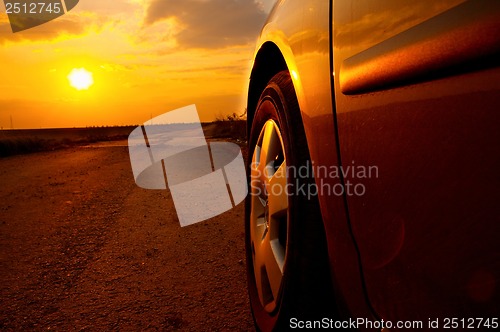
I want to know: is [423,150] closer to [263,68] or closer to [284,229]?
[284,229]

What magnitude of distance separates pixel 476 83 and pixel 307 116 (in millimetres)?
687

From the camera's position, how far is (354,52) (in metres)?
0.99

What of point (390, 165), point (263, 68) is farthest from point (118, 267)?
point (390, 165)

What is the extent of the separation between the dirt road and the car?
76 centimetres

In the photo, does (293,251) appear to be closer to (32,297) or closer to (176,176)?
(32,297)

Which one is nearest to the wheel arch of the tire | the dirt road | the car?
the tire

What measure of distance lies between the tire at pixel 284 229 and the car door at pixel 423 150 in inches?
12.8

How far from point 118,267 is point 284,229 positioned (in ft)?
4.89

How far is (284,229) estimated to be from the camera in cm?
168

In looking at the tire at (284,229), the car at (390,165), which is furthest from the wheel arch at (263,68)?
the car at (390,165)

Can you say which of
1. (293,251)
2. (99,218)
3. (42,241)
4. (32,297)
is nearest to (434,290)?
(293,251)

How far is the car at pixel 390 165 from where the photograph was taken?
645 mm

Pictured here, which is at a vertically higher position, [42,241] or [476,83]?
[476,83]

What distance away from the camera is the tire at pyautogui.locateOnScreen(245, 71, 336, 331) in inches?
53.0
